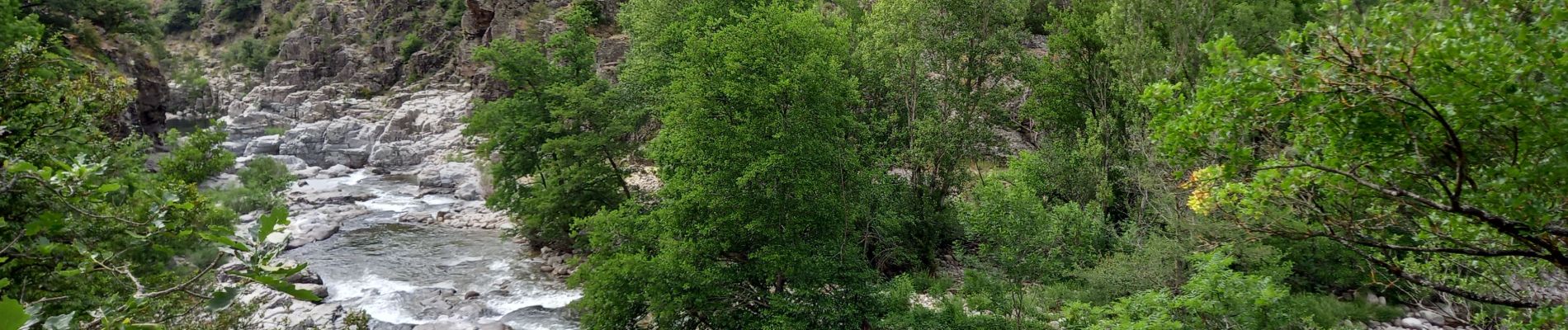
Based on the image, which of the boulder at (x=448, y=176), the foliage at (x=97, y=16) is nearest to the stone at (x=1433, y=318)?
the boulder at (x=448, y=176)

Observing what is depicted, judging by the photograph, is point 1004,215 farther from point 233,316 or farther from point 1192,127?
point 233,316

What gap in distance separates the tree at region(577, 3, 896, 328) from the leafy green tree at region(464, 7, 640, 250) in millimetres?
8814

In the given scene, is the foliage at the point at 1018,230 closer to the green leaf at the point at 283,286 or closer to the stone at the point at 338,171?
the green leaf at the point at 283,286

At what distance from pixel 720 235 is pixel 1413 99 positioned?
34.5ft

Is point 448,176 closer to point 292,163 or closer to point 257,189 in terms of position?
point 257,189

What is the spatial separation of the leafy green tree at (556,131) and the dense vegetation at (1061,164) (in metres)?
0.11

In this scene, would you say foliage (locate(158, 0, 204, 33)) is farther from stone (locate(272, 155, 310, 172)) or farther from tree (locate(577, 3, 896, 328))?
tree (locate(577, 3, 896, 328))

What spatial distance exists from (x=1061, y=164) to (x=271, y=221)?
18.8m

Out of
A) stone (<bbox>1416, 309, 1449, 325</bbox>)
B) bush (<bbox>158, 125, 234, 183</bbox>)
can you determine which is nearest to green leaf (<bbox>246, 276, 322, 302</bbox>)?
stone (<bbox>1416, 309, 1449, 325</bbox>)

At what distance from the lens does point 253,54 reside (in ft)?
248

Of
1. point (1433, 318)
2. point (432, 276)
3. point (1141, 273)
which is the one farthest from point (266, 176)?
point (1433, 318)

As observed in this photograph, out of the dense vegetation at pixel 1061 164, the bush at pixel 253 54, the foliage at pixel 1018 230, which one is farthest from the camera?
the bush at pixel 253 54

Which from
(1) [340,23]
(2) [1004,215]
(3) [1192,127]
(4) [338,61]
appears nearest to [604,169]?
(2) [1004,215]

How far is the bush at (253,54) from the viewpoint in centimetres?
7538
